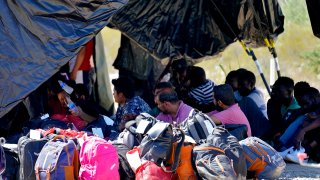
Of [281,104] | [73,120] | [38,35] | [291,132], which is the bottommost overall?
[291,132]

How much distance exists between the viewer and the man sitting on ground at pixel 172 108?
7301 millimetres

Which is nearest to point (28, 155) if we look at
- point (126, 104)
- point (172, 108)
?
point (172, 108)

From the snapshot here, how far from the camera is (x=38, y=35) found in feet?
20.1

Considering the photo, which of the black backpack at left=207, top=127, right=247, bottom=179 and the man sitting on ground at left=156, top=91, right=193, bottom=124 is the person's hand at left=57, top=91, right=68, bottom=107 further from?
the black backpack at left=207, top=127, right=247, bottom=179

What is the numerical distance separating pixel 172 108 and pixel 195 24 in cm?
372

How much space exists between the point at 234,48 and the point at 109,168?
1702cm

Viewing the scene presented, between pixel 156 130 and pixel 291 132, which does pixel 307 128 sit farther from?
pixel 156 130

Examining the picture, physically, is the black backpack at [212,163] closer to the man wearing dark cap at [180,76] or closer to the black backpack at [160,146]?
the black backpack at [160,146]

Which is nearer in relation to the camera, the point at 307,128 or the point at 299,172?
the point at 299,172

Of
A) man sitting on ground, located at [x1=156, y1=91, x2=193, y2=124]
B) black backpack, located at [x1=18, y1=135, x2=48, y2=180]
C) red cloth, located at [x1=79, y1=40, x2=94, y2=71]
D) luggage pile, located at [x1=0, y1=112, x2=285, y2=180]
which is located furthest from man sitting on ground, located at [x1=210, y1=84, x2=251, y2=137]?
red cloth, located at [x1=79, y1=40, x2=94, y2=71]

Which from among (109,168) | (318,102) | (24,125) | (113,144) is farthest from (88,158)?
(318,102)

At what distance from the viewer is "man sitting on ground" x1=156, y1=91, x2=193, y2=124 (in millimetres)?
7301

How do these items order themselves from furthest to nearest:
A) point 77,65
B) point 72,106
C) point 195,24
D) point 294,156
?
point 195,24 → point 77,65 → point 294,156 → point 72,106

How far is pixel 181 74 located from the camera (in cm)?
952
